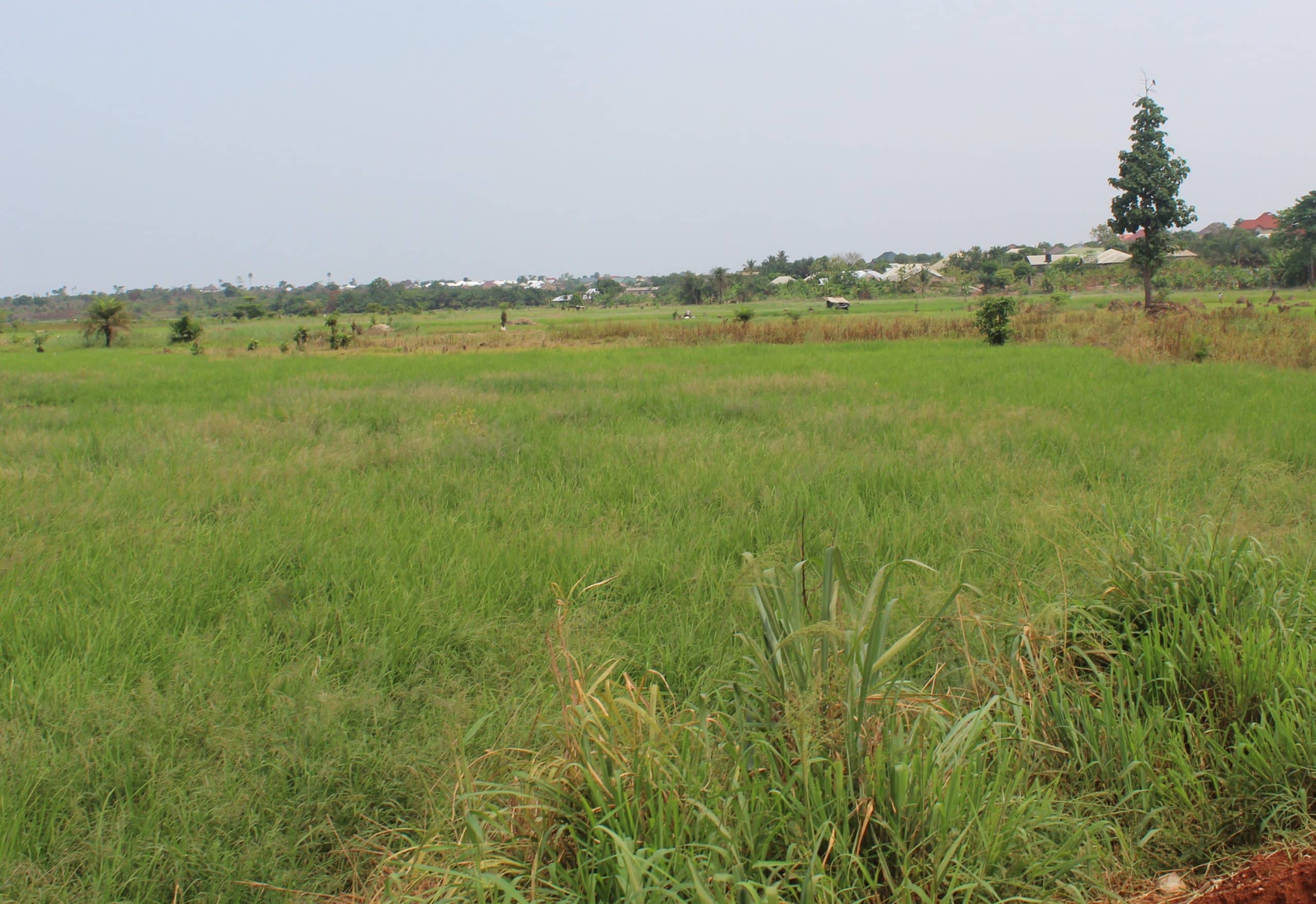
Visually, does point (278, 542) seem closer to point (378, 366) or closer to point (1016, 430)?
point (1016, 430)

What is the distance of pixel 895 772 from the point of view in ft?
5.41

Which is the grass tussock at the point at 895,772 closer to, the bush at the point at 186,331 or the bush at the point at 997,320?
the bush at the point at 997,320

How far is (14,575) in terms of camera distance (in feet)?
11.1

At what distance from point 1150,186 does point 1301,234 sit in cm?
2468

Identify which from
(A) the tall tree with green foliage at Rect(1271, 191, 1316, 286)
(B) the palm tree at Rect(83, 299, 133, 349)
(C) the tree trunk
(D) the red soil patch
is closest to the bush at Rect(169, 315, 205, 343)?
(B) the palm tree at Rect(83, 299, 133, 349)

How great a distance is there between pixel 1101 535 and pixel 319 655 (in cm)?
325

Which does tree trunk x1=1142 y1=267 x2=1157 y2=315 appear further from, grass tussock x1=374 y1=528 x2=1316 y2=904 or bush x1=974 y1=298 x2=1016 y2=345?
grass tussock x1=374 y1=528 x2=1316 y2=904

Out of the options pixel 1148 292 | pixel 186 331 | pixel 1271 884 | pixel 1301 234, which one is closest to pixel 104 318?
pixel 186 331

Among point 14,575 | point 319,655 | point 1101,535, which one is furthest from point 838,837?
point 14,575

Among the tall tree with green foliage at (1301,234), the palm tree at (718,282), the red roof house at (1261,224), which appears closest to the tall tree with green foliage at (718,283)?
the palm tree at (718,282)

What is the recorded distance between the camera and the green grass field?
2.04 m

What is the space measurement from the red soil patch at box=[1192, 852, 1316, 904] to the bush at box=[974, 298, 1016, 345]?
17687 mm

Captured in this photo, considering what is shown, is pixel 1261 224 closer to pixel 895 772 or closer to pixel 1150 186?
pixel 1150 186

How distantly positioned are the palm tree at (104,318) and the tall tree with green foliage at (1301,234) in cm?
5593
